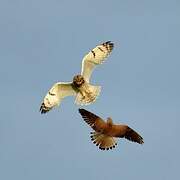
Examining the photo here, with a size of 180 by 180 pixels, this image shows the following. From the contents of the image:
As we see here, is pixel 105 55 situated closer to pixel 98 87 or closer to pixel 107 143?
pixel 98 87

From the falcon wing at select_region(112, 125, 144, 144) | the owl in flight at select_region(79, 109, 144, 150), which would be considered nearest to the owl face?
the owl in flight at select_region(79, 109, 144, 150)

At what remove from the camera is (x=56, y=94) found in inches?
567

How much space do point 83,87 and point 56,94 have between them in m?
1.06

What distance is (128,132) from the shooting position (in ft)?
43.7

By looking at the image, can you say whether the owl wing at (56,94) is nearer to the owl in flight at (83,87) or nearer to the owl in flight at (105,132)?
the owl in flight at (83,87)

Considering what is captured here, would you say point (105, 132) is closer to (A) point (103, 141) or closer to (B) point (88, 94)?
(A) point (103, 141)

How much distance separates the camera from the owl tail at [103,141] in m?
12.4

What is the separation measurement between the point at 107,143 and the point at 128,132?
923 mm

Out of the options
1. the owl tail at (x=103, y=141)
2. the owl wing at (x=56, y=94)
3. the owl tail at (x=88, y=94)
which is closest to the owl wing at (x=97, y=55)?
the owl wing at (x=56, y=94)

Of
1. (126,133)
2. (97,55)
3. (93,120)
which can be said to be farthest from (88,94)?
(97,55)

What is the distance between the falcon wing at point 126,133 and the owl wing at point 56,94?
1.60 metres

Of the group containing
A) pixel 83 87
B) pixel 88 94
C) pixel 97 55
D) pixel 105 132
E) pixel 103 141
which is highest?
pixel 97 55

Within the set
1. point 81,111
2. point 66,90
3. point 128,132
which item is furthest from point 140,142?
point 66,90

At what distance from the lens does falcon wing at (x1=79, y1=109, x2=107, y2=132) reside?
493 inches
